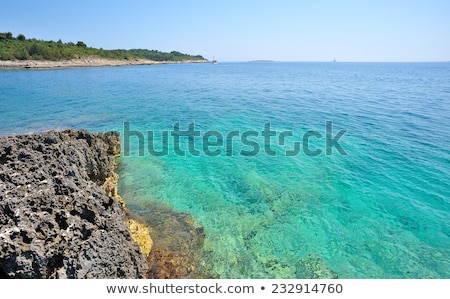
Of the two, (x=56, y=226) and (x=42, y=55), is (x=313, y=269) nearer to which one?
(x=56, y=226)

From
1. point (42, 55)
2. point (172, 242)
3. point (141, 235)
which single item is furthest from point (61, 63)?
point (172, 242)

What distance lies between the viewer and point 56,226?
6.34m

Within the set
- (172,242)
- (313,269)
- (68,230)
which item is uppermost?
(68,230)

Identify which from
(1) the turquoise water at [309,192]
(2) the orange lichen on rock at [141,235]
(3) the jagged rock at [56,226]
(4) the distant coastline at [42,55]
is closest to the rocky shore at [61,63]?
(4) the distant coastline at [42,55]

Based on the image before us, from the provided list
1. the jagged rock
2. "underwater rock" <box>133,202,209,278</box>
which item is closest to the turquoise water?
"underwater rock" <box>133,202,209,278</box>

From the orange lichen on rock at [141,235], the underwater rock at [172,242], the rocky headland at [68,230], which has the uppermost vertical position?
the rocky headland at [68,230]

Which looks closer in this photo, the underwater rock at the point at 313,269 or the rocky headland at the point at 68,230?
the rocky headland at the point at 68,230

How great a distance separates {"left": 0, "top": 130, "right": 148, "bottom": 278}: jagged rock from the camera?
5.72m

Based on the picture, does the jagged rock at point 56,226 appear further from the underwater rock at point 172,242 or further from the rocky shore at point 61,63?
the rocky shore at point 61,63

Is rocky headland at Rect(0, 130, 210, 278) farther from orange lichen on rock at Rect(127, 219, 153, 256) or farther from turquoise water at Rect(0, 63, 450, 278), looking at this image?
turquoise water at Rect(0, 63, 450, 278)

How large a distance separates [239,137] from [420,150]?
13.0m

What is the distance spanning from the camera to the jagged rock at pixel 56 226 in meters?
5.72

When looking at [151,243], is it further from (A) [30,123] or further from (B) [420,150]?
(A) [30,123]

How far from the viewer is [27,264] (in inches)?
224
